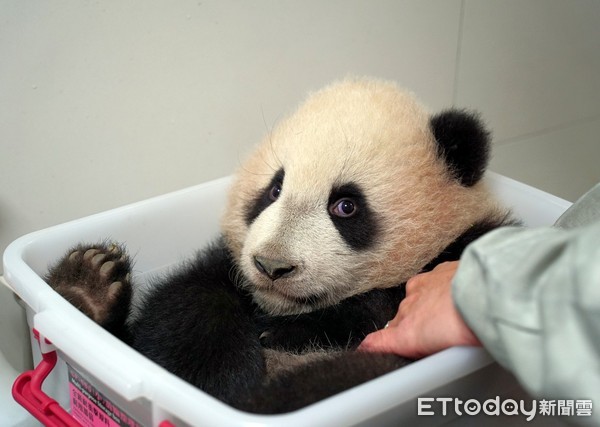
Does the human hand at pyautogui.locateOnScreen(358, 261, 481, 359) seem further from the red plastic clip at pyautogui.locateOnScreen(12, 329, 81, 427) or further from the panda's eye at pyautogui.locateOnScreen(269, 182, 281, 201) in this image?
the red plastic clip at pyautogui.locateOnScreen(12, 329, 81, 427)

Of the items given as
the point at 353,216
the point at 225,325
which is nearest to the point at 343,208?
the point at 353,216

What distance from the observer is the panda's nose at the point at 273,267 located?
989mm

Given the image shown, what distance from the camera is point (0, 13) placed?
49.1 inches

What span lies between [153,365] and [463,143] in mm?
563

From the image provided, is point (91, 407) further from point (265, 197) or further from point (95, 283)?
point (265, 197)

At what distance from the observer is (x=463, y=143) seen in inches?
42.9

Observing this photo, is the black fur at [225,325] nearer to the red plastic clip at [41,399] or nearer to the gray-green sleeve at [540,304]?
the red plastic clip at [41,399]

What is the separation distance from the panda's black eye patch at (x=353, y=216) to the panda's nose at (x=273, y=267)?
0.35ft

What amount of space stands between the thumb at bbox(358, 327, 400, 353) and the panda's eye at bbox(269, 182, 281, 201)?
30 cm

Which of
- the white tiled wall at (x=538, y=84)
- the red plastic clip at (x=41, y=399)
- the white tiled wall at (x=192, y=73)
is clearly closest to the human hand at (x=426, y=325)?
the red plastic clip at (x=41, y=399)

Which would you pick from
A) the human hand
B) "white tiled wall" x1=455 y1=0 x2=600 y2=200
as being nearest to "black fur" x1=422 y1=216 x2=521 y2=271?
the human hand

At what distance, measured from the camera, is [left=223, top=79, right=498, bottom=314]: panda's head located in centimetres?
105

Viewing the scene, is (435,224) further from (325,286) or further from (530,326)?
(530,326)

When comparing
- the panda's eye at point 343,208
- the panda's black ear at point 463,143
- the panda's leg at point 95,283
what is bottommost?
the panda's leg at point 95,283
